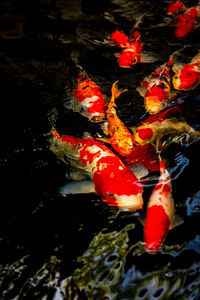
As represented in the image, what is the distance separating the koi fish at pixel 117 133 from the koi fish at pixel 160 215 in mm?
450

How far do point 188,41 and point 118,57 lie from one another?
124cm

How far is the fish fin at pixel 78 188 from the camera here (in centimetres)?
275

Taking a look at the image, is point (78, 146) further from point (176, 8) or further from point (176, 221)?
point (176, 8)

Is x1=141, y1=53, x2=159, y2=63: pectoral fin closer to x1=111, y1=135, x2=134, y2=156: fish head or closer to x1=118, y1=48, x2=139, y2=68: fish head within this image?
x1=118, y1=48, x2=139, y2=68: fish head

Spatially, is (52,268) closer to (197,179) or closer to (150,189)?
(150,189)

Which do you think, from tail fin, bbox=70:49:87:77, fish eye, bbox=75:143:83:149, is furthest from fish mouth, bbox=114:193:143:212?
tail fin, bbox=70:49:87:77

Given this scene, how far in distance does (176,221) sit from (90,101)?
6.01 feet

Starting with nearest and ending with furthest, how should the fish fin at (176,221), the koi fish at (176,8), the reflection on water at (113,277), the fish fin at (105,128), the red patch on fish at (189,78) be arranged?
the reflection on water at (113,277)
the fish fin at (176,221)
the fish fin at (105,128)
the red patch on fish at (189,78)
the koi fish at (176,8)

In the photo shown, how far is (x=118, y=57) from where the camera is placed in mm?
4469

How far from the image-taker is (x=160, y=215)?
7.64 feet

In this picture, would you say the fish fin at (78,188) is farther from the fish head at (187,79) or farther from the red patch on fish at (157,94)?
the fish head at (187,79)

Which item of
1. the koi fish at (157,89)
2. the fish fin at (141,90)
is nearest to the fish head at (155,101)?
the koi fish at (157,89)

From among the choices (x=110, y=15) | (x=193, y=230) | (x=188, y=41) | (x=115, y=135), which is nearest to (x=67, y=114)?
(x=115, y=135)

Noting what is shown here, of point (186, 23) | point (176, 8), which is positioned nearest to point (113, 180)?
point (186, 23)
